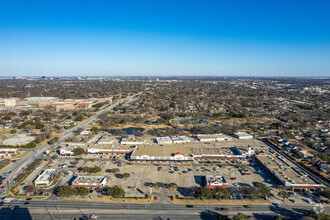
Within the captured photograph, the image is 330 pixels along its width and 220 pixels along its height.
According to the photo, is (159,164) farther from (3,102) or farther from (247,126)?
(3,102)

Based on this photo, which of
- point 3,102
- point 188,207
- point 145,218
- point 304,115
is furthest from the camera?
point 3,102

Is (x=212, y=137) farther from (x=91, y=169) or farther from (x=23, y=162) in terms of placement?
(x=23, y=162)

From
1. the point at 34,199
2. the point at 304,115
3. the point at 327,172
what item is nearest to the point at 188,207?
the point at 34,199

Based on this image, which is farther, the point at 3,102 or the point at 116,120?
the point at 3,102

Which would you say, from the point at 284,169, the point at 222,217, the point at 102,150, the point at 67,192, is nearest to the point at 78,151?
the point at 102,150

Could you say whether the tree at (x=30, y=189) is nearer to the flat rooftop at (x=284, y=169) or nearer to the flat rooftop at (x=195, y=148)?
the flat rooftop at (x=195, y=148)

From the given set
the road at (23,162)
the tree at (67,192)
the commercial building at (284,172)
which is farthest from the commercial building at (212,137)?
the road at (23,162)

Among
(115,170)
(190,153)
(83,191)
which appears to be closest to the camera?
(83,191)
